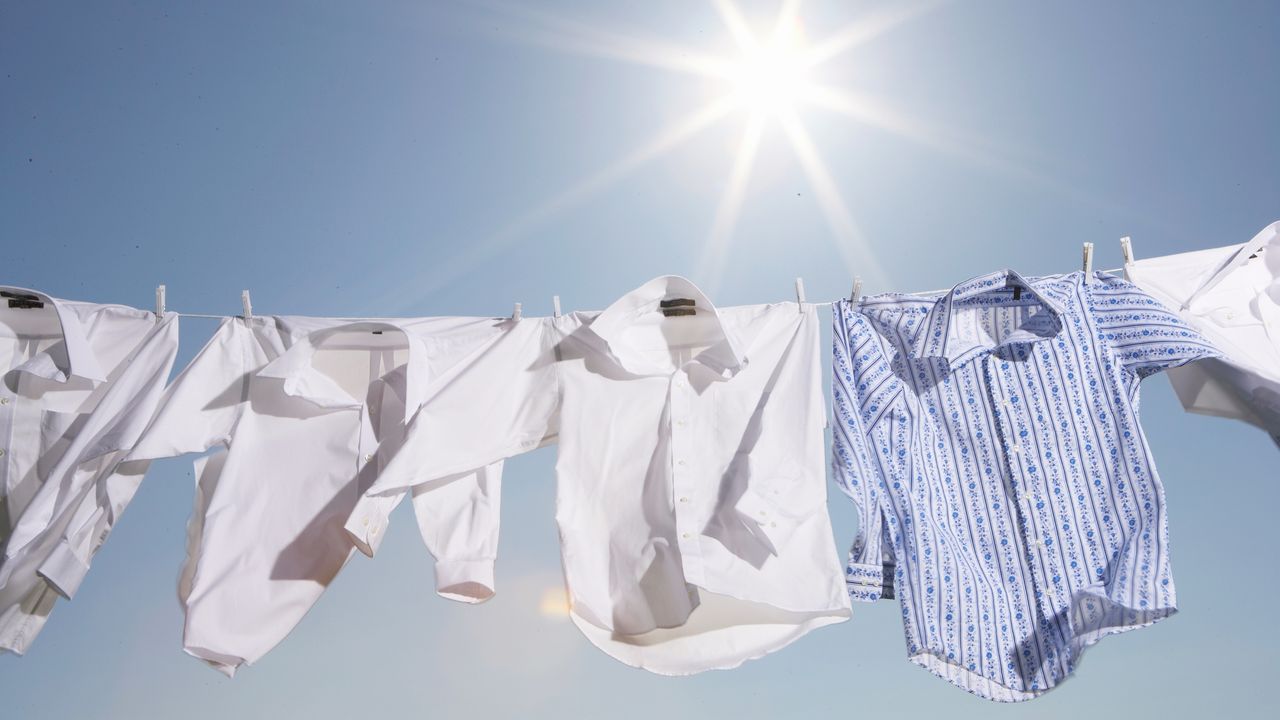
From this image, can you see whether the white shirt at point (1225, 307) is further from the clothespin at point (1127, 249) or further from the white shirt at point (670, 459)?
the white shirt at point (670, 459)

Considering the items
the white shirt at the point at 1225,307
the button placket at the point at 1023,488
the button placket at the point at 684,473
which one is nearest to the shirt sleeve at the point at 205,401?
the button placket at the point at 684,473

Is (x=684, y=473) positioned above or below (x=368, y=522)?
above

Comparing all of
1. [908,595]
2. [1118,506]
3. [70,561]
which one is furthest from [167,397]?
[1118,506]

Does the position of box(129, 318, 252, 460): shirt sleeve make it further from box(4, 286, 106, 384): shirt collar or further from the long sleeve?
box(4, 286, 106, 384): shirt collar

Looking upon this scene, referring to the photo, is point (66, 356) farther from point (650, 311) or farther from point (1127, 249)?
point (1127, 249)

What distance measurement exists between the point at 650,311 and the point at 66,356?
1.63 metres

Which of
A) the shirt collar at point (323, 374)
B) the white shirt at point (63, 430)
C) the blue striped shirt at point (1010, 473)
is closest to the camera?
the blue striped shirt at point (1010, 473)

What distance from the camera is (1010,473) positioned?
2.33 meters

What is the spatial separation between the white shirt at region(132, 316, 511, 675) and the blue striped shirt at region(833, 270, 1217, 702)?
1045 millimetres

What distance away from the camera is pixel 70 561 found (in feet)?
7.45

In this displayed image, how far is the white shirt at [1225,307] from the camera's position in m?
2.48

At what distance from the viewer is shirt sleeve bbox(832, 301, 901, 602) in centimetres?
223

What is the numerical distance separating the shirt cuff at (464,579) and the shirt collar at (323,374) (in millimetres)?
410

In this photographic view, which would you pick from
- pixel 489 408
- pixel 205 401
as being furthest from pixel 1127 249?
pixel 205 401
